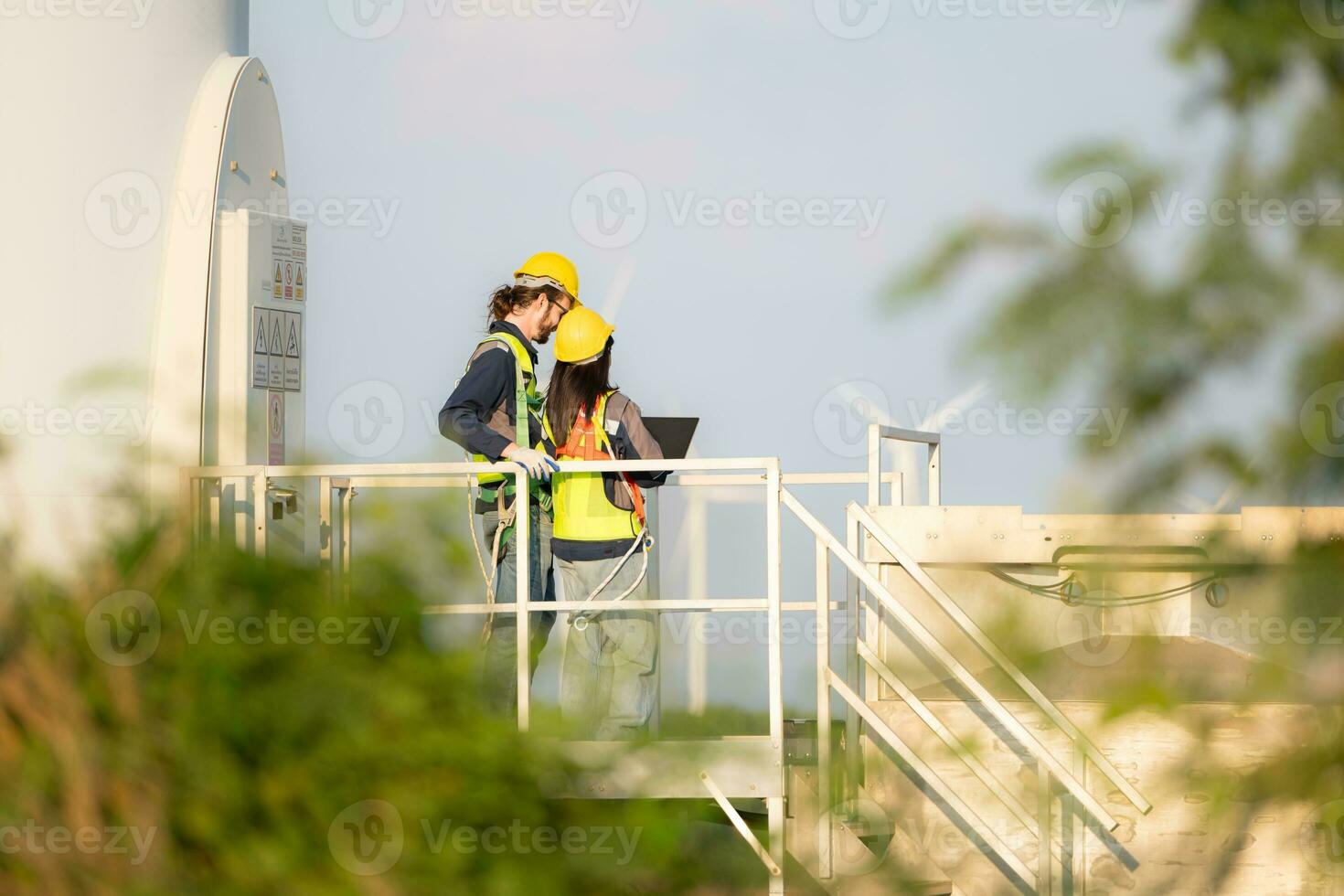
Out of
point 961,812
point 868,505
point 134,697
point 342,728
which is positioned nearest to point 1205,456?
point 342,728

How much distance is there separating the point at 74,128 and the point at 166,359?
1077 millimetres

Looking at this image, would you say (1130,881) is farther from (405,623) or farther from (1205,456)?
(1205,456)

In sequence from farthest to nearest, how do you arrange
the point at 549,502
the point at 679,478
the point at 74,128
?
the point at 679,478 < the point at 549,502 < the point at 74,128

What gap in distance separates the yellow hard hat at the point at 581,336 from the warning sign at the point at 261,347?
1634 millimetres

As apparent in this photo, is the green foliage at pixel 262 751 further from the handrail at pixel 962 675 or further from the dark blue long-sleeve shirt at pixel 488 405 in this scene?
the dark blue long-sleeve shirt at pixel 488 405

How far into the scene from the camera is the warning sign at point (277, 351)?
7148 millimetres

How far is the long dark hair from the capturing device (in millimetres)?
6242

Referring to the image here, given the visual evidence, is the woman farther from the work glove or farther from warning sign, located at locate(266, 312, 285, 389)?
warning sign, located at locate(266, 312, 285, 389)

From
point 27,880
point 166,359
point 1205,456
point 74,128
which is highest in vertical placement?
point 74,128

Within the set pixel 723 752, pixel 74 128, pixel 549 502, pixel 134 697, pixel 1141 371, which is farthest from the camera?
pixel 549 502

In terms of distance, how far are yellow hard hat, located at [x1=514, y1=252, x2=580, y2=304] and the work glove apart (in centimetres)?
86

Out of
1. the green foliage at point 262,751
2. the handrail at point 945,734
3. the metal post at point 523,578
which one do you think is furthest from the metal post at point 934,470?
the green foliage at point 262,751

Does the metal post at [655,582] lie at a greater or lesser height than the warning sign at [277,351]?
lesser

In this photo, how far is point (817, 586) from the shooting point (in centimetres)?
635
